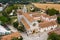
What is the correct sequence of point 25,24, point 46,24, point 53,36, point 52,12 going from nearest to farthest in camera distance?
point 53,36, point 46,24, point 25,24, point 52,12

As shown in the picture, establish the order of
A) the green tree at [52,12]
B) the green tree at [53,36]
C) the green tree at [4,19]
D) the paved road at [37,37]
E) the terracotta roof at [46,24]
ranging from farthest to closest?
the green tree at [52,12] → the green tree at [4,19] → the terracotta roof at [46,24] → the paved road at [37,37] → the green tree at [53,36]

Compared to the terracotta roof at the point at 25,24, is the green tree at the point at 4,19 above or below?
below

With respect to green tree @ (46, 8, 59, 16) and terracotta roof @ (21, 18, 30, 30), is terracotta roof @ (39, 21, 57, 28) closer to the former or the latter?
terracotta roof @ (21, 18, 30, 30)

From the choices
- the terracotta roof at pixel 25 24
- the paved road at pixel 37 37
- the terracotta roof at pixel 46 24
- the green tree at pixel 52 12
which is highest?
the terracotta roof at pixel 46 24

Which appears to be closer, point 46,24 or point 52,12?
point 46,24

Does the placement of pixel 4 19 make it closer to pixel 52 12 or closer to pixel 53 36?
pixel 52 12

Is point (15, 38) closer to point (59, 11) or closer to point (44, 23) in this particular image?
point (44, 23)

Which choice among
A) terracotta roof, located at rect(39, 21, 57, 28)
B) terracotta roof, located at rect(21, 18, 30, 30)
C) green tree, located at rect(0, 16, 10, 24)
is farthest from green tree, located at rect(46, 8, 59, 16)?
green tree, located at rect(0, 16, 10, 24)

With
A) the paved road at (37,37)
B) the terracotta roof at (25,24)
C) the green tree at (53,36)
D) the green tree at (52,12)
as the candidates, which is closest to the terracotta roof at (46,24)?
the paved road at (37,37)

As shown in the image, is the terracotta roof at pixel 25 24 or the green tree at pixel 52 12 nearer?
the terracotta roof at pixel 25 24

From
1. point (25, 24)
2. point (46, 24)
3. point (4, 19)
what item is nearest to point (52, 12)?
point (46, 24)

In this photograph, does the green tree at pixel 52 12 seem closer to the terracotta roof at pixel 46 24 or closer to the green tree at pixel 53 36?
the terracotta roof at pixel 46 24

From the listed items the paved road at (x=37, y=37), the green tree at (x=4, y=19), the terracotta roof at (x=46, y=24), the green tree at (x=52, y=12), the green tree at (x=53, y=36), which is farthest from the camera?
the green tree at (x=52, y=12)
